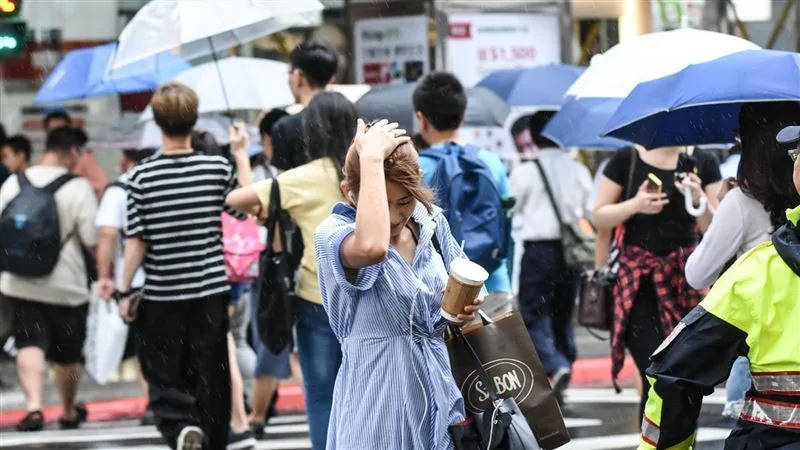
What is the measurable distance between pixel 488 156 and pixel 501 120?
3.04m

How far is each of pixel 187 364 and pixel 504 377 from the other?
372 centimetres

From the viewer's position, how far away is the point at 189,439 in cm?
806

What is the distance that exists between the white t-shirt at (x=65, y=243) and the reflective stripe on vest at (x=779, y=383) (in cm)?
779

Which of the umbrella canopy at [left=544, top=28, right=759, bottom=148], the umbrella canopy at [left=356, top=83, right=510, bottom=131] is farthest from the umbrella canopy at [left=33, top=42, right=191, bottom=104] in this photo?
the umbrella canopy at [left=544, top=28, right=759, bottom=148]

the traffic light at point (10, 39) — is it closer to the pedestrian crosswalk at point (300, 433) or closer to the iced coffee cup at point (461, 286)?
the pedestrian crosswalk at point (300, 433)

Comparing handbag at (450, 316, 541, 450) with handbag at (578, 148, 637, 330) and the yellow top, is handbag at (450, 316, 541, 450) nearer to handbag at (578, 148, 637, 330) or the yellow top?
the yellow top

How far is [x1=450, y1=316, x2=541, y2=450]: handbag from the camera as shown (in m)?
4.55

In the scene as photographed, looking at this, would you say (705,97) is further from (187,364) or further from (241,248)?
(241,248)

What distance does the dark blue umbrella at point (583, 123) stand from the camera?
948cm

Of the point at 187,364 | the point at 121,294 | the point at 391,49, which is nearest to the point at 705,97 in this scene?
the point at 187,364

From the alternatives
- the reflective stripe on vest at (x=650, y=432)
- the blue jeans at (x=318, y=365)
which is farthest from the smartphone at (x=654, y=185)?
the reflective stripe on vest at (x=650, y=432)

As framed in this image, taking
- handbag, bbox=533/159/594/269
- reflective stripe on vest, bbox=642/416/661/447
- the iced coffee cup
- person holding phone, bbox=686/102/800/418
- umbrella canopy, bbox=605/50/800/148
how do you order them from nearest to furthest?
reflective stripe on vest, bbox=642/416/661/447, the iced coffee cup, person holding phone, bbox=686/102/800/418, umbrella canopy, bbox=605/50/800/148, handbag, bbox=533/159/594/269

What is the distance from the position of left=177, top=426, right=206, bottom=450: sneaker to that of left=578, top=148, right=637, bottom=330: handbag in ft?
6.77

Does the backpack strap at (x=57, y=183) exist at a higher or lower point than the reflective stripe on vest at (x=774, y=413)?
lower
